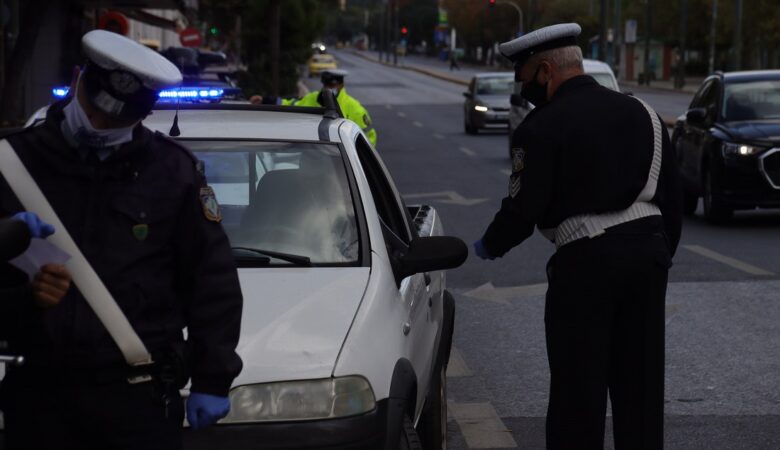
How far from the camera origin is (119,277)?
351 centimetres

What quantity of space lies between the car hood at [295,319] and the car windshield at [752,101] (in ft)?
37.6

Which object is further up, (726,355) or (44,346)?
(44,346)

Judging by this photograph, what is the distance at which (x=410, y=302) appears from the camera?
17.7 feet

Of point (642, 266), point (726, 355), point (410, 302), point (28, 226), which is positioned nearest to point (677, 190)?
point (642, 266)

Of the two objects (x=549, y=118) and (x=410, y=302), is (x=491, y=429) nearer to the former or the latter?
(x=410, y=302)

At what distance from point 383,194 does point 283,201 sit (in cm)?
62

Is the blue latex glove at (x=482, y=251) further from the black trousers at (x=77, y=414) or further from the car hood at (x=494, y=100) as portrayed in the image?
the car hood at (x=494, y=100)

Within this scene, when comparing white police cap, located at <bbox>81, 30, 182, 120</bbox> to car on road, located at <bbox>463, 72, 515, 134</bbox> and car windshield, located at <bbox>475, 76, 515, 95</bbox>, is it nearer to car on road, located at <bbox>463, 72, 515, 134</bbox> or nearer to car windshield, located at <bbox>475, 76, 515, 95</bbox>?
car on road, located at <bbox>463, 72, 515, 134</bbox>

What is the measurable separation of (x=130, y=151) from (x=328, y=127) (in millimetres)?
2474

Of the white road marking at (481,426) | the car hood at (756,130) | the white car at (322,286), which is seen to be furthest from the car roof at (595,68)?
the white car at (322,286)

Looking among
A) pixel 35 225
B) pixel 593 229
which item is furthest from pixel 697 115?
pixel 35 225

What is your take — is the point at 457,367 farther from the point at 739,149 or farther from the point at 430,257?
the point at 739,149

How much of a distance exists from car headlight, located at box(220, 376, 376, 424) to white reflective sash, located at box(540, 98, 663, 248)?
37.7 inches

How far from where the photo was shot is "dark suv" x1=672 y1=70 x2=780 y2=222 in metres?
15.2
